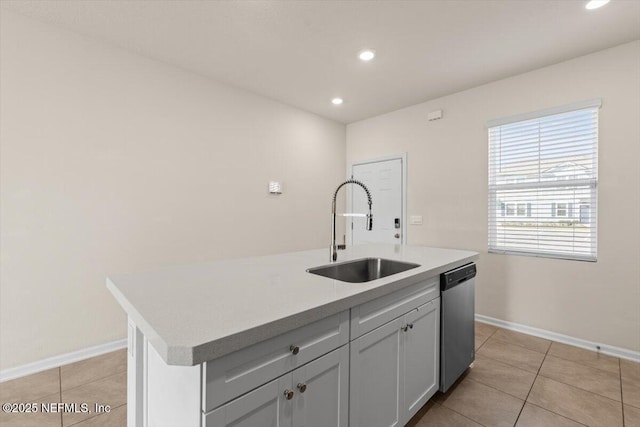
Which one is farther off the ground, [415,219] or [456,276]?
[415,219]

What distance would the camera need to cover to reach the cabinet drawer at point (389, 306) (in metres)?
1.26

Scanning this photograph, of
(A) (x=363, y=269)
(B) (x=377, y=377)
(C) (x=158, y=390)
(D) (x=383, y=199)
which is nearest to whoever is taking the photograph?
(C) (x=158, y=390)

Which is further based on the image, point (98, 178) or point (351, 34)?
point (98, 178)

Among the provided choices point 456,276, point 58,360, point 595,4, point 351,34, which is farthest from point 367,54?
point 58,360

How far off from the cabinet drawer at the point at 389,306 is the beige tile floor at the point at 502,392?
76 cm

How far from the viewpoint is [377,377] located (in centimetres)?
136

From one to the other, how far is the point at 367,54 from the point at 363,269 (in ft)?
6.59

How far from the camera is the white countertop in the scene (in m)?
0.79

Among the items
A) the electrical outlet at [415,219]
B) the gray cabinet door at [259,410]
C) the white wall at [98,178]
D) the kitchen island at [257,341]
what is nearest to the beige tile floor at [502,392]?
the white wall at [98,178]

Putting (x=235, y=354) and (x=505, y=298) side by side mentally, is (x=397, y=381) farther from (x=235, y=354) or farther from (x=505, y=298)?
(x=505, y=298)

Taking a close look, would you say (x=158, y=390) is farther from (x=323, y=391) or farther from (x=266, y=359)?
(x=323, y=391)

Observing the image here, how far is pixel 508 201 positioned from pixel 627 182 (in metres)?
0.91

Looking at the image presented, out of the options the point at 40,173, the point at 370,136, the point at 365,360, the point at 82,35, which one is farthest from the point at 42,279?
the point at 370,136

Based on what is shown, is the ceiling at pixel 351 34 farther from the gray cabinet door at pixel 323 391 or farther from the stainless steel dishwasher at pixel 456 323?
the gray cabinet door at pixel 323 391
